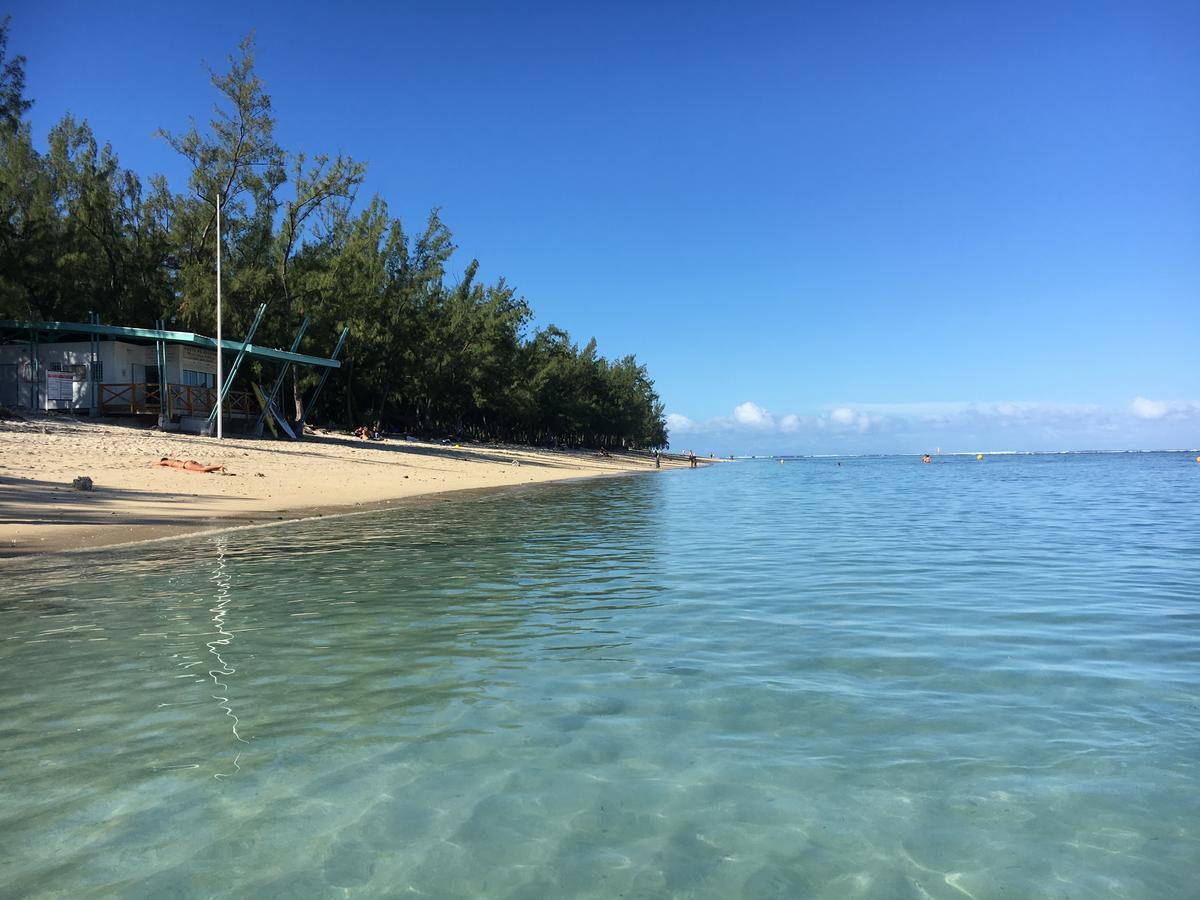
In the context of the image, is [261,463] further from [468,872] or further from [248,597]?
[468,872]

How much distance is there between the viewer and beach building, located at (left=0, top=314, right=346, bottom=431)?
110 ft

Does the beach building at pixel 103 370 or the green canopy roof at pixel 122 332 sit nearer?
the green canopy roof at pixel 122 332

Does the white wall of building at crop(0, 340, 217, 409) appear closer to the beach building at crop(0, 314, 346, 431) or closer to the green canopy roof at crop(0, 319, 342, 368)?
the beach building at crop(0, 314, 346, 431)

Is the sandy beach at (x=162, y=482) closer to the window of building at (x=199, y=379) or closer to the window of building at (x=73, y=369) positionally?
the window of building at (x=73, y=369)

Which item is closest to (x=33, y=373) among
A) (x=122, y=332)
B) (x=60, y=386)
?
(x=60, y=386)

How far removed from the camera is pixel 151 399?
35938mm

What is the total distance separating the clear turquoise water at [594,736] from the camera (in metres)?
3.71

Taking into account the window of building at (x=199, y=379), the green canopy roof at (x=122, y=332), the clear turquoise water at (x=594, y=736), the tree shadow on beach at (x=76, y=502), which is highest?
the green canopy roof at (x=122, y=332)

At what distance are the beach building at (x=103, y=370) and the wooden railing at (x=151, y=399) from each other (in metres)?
0.04

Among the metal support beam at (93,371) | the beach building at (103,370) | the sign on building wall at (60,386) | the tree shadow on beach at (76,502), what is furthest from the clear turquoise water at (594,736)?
the sign on building wall at (60,386)

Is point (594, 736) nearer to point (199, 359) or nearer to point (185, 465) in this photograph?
point (185, 465)

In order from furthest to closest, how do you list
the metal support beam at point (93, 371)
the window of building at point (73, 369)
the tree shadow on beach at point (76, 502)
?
1. the window of building at point (73, 369)
2. the metal support beam at point (93, 371)
3. the tree shadow on beach at point (76, 502)

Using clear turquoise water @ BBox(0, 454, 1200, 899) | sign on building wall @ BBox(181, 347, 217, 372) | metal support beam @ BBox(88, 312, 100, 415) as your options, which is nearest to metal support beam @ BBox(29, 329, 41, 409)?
metal support beam @ BBox(88, 312, 100, 415)

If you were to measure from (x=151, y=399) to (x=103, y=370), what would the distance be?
228 cm
